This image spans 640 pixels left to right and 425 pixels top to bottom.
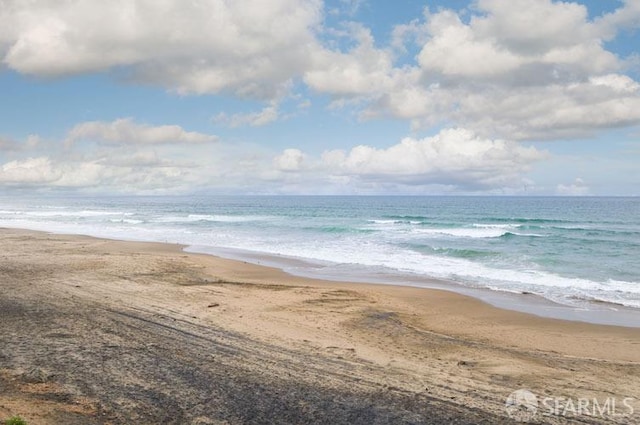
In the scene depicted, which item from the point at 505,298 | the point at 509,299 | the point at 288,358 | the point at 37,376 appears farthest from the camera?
the point at 505,298

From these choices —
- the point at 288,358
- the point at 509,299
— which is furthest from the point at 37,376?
the point at 509,299

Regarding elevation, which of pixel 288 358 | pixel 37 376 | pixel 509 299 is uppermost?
pixel 37 376

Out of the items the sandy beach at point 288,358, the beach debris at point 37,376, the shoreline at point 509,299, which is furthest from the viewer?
the shoreline at point 509,299

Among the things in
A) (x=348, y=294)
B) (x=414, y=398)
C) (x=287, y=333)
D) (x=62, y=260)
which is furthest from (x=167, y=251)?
(x=414, y=398)

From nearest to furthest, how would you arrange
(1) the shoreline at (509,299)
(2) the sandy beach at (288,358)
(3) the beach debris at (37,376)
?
(2) the sandy beach at (288,358)
(3) the beach debris at (37,376)
(1) the shoreline at (509,299)

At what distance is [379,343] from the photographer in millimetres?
10148

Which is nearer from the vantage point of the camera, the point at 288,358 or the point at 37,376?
the point at 37,376

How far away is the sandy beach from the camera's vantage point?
661 centimetres

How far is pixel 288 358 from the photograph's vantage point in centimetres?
868

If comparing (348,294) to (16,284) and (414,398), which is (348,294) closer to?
(414,398)

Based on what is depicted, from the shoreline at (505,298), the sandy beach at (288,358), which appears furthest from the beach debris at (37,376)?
the shoreline at (505,298)

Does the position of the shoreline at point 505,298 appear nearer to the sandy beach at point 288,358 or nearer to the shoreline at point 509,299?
the shoreline at point 509,299

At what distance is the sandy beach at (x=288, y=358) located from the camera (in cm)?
661

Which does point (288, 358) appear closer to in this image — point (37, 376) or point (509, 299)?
point (37, 376)
